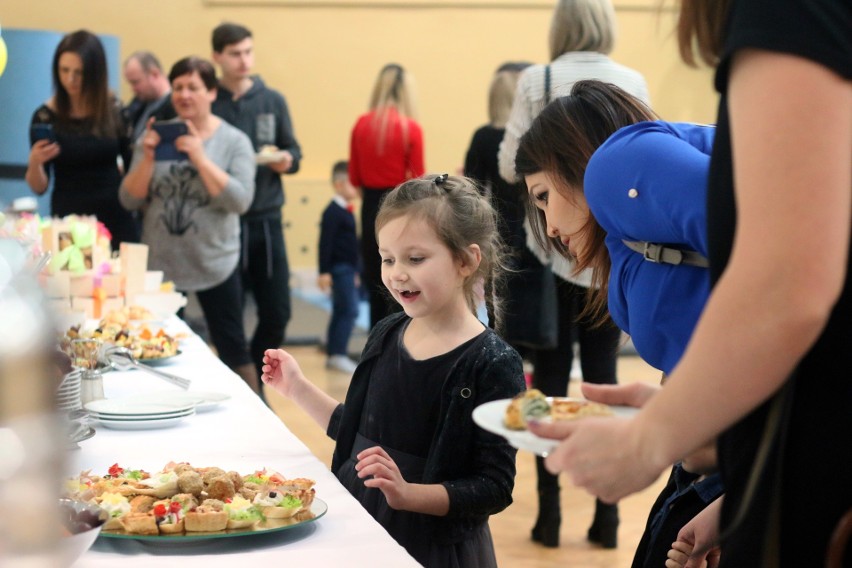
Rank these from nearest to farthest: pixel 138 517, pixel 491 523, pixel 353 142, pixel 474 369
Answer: pixel 138 517 → pixel 474 369 → pixel 491 523 → pixel 353 142

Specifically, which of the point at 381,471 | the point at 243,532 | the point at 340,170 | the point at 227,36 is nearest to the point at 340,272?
the point at 340,170

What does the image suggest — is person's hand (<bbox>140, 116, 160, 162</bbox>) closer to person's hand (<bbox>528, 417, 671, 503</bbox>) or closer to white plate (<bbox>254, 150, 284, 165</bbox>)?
white plate (<bbox>254, 150, 284, 165</bbox>)

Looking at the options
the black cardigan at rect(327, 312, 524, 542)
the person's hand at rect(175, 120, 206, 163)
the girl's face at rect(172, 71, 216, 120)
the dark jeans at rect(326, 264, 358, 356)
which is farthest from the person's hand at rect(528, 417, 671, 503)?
the dark jeans at rect(326, 264, 358, 356)

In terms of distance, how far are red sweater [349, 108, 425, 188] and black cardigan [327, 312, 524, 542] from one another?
3401 mm

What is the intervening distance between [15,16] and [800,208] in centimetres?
819

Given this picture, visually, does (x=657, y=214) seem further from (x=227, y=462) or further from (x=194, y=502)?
(x=227, y=462)

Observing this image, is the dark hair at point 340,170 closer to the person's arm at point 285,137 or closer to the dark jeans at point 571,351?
the person's arm at point 285,137

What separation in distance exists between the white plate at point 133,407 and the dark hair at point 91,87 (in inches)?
102

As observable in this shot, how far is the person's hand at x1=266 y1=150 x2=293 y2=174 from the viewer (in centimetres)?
494

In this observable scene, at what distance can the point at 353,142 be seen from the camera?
18.3 ft

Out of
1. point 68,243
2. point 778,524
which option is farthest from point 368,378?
point 68,243

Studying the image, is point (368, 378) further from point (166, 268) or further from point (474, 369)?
point (166, 268)

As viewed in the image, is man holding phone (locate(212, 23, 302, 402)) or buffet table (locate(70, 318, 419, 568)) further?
man holding phone (locate(212, 23, 302, 402))

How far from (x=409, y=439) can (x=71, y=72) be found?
3014 mm
